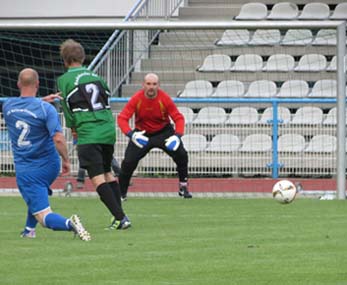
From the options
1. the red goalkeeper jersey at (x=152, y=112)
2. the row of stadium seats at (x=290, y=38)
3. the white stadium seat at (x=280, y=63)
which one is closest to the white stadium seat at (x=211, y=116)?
the row of stadium seats at (x=290, y=38)

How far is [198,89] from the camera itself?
22.0 meters

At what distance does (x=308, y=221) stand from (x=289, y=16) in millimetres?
12357

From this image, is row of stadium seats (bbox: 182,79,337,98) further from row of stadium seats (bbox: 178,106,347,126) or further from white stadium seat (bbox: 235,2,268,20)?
white stadium seat (bbox: 235,2,268,20)

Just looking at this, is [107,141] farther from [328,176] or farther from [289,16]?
[289,16]

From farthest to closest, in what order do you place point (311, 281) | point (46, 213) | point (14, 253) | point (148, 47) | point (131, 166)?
point (148, 47) < point (131, 166) < point (46, 213) < point (14, 253) < point (311, 281)

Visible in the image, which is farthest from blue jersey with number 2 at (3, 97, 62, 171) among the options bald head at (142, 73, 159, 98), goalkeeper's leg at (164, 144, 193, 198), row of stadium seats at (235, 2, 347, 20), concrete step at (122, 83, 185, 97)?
row of stadium seats at (235, 2, 347, 20)

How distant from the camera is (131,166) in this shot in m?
16.2

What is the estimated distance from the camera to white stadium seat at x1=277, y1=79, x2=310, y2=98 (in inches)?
850

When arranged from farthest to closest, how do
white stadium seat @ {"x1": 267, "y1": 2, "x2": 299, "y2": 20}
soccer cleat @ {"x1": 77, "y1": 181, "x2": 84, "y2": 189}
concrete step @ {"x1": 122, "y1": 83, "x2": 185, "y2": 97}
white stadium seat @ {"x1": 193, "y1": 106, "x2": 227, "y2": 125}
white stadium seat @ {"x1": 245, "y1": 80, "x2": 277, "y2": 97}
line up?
white stadium seat @ {"x1": 267, "y1": 2, "x2": 299, "y2": 20}, concrete step @ {"x1": 122, "y1": 83, "x2": 185, "y2": 97}, white stadium seat @ {"x1": 245, "y1": 80, "x2": 277, "y2": 97}, white stadium seat @ {"x1": 193, "y1": 106, "x2": 227, "y2": 125}, soccer cleat @ {"x1": 77, "y1": 181, "x2": 84, "y2": 189}

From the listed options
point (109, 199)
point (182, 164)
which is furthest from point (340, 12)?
point (109, 199)

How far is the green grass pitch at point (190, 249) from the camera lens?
8.53 meters

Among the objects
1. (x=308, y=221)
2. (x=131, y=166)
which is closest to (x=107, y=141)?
(x=308, y=221)

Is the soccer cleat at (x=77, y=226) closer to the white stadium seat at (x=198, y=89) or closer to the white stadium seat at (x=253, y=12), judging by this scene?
the white stadium seat at (x=198, y=89)

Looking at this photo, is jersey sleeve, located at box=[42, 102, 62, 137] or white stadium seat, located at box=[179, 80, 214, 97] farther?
white stadium seat, located at box=[179, 80, 214, 97]
